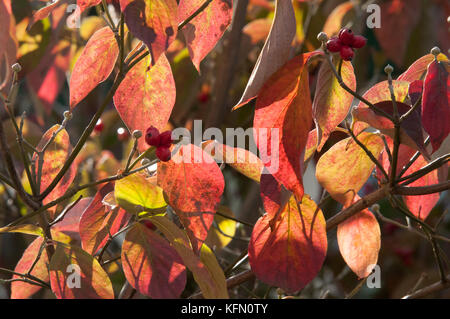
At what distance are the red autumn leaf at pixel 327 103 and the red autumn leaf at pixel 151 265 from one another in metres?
0.17

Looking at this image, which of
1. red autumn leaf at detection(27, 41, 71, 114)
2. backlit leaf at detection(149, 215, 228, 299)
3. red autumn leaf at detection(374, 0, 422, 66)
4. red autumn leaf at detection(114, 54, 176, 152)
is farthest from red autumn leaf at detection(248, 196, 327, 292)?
red autumn leaf at detection(374, 0, 422, 66)

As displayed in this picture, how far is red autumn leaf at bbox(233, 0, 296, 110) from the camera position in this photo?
1.73 feet

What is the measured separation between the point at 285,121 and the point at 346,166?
0.44 ft

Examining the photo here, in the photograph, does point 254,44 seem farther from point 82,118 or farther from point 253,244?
point 253,244

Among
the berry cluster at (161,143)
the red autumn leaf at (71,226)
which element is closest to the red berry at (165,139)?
the berry cluster at (161,143)

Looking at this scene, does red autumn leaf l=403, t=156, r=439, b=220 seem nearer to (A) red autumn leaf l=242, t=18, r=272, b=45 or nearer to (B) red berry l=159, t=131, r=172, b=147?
(B) red berry l=159, t=131, r=172, b=147

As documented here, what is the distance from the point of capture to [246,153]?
596 millimetres

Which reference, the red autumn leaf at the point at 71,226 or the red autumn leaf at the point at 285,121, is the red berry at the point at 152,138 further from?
the red autumn leaf at the point at 71,226

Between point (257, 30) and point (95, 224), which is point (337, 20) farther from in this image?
point (95, 224)

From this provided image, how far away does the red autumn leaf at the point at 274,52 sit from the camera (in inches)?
20.7

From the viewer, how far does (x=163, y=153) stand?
55 centimetres

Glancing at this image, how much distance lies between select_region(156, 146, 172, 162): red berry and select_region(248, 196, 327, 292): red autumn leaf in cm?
11

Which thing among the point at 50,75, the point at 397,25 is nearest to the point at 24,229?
the point at 50,75

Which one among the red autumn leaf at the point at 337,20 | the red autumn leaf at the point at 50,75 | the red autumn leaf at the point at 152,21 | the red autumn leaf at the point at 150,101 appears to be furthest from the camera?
the red autumn leaf at the point at 337,20
